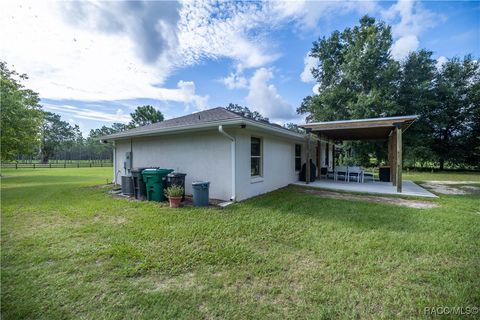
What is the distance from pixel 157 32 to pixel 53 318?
8.08 meters

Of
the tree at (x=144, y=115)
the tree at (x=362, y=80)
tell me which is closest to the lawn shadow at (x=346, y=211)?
the tree at (x=362, y=80)

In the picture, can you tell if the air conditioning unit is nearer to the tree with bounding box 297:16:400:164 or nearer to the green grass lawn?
the green grass lawn

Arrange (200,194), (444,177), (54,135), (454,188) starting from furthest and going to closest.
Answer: (54,135) → (444,177) → (454,188) → (200,194)

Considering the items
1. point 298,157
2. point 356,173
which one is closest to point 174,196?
point 298,157

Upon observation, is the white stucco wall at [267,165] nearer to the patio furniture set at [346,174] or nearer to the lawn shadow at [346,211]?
the lawn shadow at [346,211]

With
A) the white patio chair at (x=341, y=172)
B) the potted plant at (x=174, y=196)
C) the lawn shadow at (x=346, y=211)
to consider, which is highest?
the white patio chair at (x=341, y=172)

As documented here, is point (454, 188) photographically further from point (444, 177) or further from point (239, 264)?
point (239, 264)

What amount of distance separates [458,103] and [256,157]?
26075 mm

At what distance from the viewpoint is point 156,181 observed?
6.52 m

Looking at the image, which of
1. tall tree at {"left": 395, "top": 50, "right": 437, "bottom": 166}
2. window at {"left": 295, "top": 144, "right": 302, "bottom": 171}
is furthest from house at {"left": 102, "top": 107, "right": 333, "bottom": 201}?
tall tree at {"left": 395, "top": 50, "right": 437, "bottom": 166}

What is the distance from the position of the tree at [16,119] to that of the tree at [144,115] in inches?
680

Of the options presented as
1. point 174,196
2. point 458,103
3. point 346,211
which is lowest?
point 346,211

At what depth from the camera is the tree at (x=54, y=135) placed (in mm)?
48469

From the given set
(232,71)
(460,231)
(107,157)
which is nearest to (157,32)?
(232,71)
